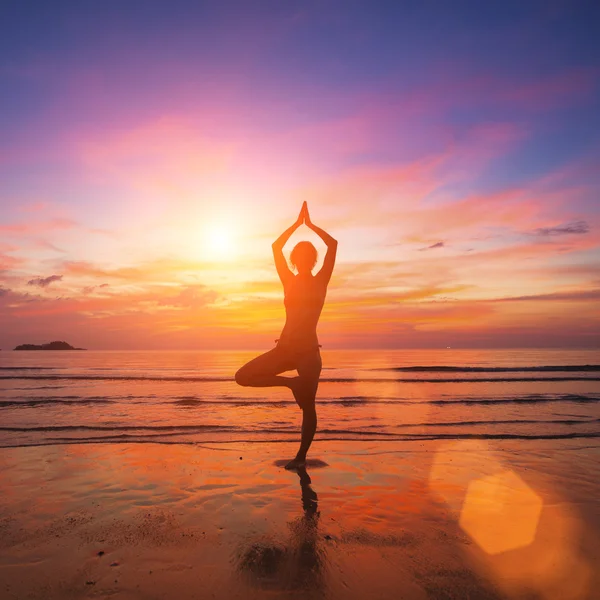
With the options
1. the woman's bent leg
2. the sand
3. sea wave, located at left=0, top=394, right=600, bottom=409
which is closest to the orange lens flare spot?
the sand

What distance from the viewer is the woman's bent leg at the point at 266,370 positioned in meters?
6.44

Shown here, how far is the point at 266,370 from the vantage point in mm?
6469

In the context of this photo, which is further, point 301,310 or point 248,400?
point 248,400

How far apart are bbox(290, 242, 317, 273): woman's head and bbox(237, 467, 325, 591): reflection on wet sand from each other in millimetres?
3562

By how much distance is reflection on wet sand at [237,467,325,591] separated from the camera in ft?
11.3

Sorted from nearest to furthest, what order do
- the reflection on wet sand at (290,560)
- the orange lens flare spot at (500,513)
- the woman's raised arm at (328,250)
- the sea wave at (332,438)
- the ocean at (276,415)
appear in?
the reflection on wet sand at (290,560)
the orange lens flare spot at (500,513)
the woman's raised arm at (328,250)
the sea wave at (332,438)
the ocean at (276,415)

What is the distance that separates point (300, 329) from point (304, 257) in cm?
114

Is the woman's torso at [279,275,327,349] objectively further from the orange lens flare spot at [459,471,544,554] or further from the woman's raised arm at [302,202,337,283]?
the orange lens flare spot at [459,471,544,554]

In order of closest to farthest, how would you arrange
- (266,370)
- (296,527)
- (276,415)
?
(296,527) < (266,370) < (276,415)

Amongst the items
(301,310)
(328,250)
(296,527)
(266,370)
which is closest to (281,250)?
(328,250)

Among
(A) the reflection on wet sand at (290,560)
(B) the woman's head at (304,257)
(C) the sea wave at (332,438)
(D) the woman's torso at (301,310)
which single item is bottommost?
(C) the sea wave at (332,438)

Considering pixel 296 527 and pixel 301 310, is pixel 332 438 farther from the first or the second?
pixel 296 527

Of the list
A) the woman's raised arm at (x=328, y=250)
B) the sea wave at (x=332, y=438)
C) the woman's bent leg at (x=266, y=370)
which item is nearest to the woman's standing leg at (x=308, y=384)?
the woman's bent leg at (x=266, y=370)

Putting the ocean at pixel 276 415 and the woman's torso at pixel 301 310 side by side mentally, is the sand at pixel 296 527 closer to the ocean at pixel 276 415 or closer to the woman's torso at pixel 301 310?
the woman's torso at pixel 301 310
